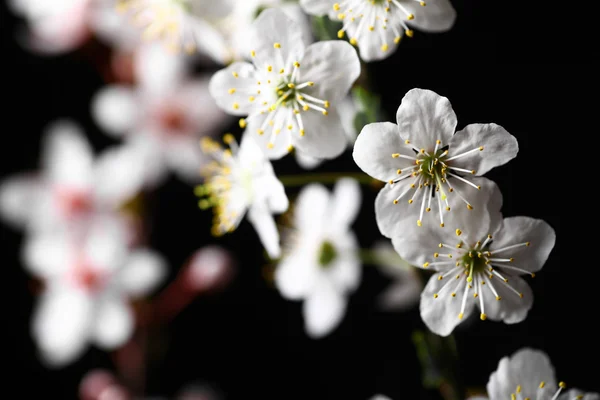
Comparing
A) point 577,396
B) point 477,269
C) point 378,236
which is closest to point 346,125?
point 477,269

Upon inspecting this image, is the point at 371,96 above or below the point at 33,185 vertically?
above

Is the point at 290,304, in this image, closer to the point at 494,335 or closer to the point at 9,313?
the point at 494,335

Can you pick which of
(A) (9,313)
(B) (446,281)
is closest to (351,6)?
(B) (446,281)

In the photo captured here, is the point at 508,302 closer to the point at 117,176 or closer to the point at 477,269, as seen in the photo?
the point at 477,269

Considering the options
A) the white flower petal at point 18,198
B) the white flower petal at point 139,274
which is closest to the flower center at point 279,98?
the white flower petal at point 139,274

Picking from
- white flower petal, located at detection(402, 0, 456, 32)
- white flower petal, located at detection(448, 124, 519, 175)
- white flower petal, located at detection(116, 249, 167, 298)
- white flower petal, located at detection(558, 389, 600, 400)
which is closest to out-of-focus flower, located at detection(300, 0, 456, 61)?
white flower petal, located at detection(402, 0, 456, 32)

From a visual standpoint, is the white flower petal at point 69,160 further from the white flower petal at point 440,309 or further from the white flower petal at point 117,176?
the white flower petal at point 440,309
